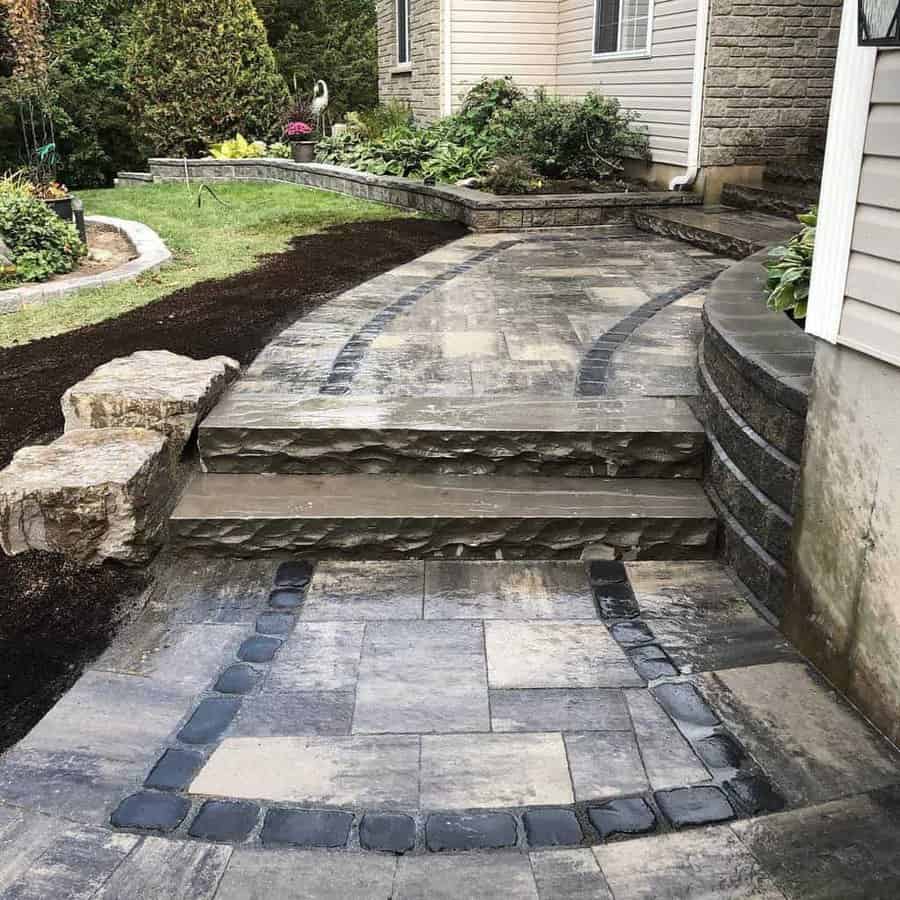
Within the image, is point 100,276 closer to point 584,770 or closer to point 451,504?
point 451,504

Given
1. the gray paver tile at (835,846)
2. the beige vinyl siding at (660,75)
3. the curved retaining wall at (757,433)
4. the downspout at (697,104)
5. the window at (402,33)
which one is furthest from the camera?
the window at (402,33)

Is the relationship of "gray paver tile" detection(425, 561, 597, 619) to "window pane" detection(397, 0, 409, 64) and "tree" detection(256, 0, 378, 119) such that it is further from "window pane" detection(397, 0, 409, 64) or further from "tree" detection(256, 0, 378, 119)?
"tree" detection(256, 0, 378, 119)

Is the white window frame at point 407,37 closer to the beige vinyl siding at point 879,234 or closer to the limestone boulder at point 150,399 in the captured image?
the limestone boulder at point 150,399

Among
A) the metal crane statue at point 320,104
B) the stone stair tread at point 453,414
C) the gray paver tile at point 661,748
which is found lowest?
the gray paver tile at point 661,748

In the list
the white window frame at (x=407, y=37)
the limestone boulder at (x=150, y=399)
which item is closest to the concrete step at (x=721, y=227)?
the limestone boulder at (x=150, y=399)

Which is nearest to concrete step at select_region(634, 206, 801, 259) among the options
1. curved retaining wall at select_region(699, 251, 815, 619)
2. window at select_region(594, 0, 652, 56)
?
window at select_region(594, 0, 652, 56)

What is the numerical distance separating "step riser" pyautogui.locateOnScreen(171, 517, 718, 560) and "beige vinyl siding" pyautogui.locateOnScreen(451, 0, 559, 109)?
9.49m

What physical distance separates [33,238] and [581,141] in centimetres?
527

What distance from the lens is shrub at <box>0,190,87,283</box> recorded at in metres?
6.36

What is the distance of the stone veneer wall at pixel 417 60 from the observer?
11.6 meters

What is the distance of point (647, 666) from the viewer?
8.09 ft

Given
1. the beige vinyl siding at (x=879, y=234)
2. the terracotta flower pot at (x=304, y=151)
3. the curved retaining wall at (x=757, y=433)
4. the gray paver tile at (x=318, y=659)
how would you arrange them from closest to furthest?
1. the beige vinyl siding at (x=879, y=234)
2. the gray paver tile at (x=318, y=659)
3. the curved retaining wall at (x=757, y=433)
4. the terracotta flower pot at (x=304, y=151)

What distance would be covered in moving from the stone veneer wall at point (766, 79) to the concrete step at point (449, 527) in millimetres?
6163

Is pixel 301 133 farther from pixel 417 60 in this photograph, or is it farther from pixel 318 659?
pixel 318 659
